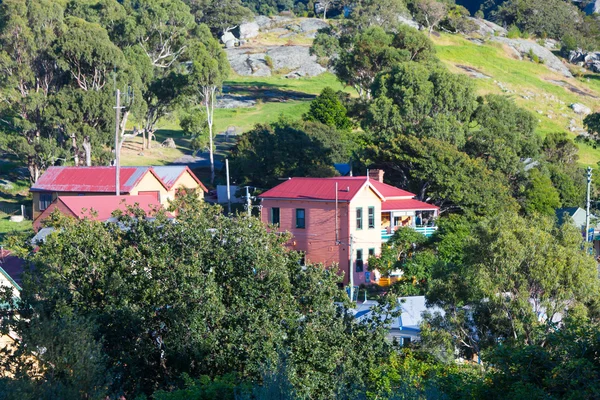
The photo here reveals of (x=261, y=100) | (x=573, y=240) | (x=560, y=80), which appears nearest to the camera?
(x=573, y=240)

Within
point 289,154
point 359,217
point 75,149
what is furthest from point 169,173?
point 359,217

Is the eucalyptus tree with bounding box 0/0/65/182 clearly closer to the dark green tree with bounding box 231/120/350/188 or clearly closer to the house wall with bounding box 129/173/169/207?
the house wall with bounding box 129/173/169/207

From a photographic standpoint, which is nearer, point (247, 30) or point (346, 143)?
point (346, 143)

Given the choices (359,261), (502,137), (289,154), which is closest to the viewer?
(359,261)

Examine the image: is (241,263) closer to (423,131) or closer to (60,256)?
(60,256)

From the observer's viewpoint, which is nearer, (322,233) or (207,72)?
(322,233)

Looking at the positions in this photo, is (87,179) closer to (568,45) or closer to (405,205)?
(405,205)

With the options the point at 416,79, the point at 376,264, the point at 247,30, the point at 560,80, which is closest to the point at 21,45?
the point at 416,79

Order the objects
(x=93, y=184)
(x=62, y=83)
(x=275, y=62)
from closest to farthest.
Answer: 1. (x=93, y=184)
2. (x=62, y=83)
3. (x=275, y=62)
